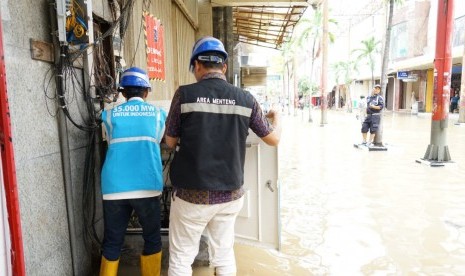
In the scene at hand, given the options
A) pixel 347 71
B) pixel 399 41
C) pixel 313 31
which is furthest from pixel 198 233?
pixel 347 71

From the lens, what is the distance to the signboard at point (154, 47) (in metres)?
4.95

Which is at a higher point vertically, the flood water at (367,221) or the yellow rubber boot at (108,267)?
the yellow rubber boot at (108,267)

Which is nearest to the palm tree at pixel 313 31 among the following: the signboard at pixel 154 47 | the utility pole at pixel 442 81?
the utility pole at pixel 442 81

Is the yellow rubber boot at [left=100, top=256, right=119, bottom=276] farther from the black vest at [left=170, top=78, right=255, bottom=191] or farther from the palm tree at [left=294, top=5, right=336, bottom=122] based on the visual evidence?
the palm tree at [left=294, top=5, right=336, bottom=122]

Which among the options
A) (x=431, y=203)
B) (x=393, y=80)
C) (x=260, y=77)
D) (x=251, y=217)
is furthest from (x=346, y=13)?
(x=251, y=217)

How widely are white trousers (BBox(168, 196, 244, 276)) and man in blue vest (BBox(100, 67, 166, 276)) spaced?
0.40 meters

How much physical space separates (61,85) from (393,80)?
38.9m

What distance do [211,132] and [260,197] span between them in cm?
119

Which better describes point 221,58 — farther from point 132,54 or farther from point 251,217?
point 132,54

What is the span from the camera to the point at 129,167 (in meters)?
2.75

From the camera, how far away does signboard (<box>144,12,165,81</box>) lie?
16.2 feet

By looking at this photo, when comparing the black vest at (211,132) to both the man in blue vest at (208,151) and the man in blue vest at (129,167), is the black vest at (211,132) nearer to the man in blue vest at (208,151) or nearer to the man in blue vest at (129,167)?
the man in blue vest at (208,151)

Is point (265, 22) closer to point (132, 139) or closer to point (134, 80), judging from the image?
point (134, 80)

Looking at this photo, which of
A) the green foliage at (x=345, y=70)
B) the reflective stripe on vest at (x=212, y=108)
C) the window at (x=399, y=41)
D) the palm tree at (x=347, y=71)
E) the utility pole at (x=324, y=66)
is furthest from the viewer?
the green foliage at (x=345, y=70)
